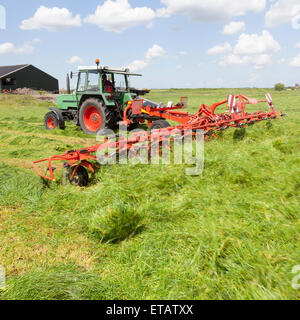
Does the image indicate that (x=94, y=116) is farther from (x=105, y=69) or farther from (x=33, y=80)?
(x=33, y=80)

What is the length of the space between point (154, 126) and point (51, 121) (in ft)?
14.5

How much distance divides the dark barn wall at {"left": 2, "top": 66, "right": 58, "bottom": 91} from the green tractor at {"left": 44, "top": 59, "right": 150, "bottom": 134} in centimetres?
3147

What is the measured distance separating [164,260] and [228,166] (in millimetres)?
1910

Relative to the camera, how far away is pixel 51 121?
31.6ft

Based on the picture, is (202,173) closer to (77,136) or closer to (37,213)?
(37,213)

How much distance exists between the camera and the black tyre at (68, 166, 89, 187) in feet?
14.0

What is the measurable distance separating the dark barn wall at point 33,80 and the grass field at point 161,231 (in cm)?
3678

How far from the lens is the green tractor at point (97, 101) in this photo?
26.6ft

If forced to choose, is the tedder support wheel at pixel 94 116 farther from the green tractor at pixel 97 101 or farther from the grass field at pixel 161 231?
the grass field at pixel 161 231
